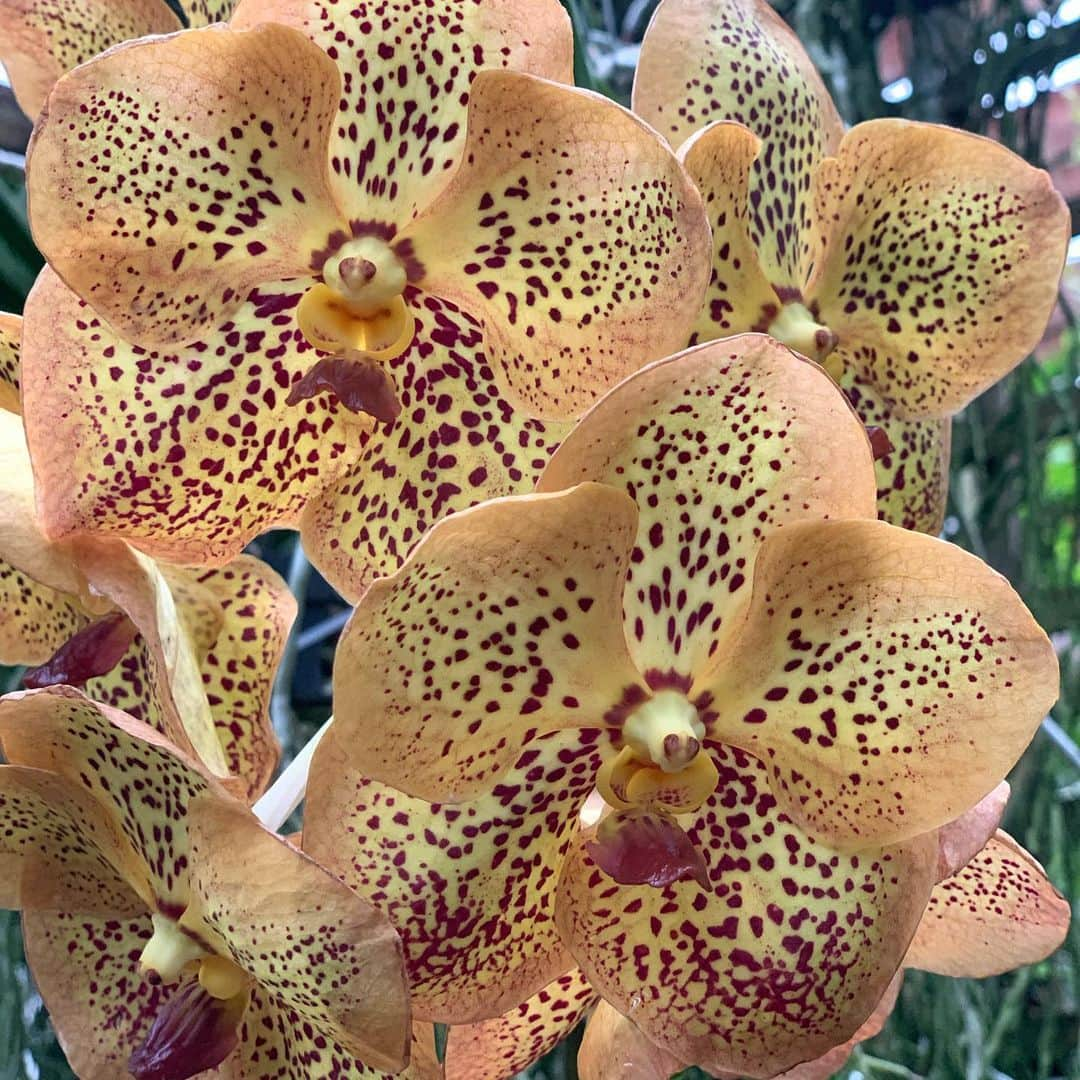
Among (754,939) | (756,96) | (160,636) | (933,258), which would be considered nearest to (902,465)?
(933,258)

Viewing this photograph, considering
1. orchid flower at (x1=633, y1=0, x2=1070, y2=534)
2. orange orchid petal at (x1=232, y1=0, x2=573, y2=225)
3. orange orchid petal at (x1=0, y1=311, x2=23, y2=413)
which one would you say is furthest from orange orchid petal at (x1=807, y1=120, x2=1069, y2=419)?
orange orchid petal at (x1=0, y1=311, x2=23, y2=413)

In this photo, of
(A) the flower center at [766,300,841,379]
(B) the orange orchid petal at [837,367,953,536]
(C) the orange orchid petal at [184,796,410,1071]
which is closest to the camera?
(C) the orange orchid petal at [184,796,410,1071]

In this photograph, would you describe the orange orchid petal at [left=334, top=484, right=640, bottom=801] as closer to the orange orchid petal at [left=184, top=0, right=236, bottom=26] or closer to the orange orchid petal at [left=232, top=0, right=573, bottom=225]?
the orange orchid petal at [left=232, top=0, right=573, bottom=225]

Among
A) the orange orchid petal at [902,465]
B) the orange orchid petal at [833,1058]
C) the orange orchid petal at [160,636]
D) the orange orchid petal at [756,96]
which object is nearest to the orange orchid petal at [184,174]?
the orange orchid petal at [160,636]

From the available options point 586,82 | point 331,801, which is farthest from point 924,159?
point 331,801

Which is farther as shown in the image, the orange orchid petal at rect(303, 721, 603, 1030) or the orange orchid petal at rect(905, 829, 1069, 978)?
the orange orchid petal at rect(905, 829, 1069, 978)

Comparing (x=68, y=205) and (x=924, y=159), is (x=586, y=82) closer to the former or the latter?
(x=924, y=159)

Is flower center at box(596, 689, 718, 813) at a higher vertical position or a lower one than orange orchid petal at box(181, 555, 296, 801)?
higher

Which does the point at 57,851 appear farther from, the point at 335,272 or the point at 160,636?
the point at 335,272
